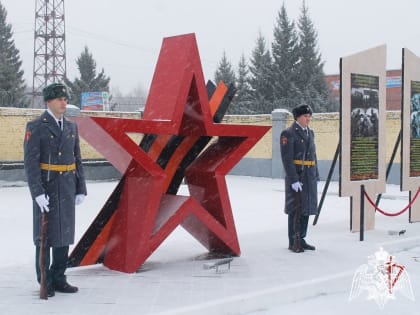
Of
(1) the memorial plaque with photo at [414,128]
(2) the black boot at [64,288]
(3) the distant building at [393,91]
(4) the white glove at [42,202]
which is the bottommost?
(2) the black boot at [64,288]

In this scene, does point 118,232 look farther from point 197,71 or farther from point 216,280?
point 197,71

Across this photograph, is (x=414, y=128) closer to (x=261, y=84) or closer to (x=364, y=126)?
(x=364, y=126)

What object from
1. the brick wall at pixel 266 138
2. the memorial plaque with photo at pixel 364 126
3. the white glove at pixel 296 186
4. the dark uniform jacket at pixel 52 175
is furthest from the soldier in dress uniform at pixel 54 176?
the brick wall at pixel 266 138

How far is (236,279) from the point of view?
5.82m

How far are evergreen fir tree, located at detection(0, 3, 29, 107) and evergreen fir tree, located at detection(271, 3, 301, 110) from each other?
1443cm

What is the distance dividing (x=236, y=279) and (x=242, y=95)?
2960cm

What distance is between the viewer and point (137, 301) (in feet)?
16.4

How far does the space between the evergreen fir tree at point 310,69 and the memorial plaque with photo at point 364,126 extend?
24149mm

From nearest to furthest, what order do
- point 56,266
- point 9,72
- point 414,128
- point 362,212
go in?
point 56,266
point 362,212
point 414,128
point 9,72

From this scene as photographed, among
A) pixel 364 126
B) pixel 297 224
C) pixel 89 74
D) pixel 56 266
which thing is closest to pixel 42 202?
pixel 56 266

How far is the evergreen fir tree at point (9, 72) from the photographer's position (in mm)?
30491

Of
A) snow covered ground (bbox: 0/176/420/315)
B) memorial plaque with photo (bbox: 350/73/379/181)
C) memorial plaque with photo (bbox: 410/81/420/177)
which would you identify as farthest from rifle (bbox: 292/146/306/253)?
memorial plaque with photo (bbox: 410/81/420/177)

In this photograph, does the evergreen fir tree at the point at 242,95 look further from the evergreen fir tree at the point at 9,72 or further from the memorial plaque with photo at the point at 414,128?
the memorial plaque with photo at the point at 414,128

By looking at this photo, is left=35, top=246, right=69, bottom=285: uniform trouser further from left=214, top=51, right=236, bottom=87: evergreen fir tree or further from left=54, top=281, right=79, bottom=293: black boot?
left=214, top=51, right=236, bottom=87: evergreen fir tree
